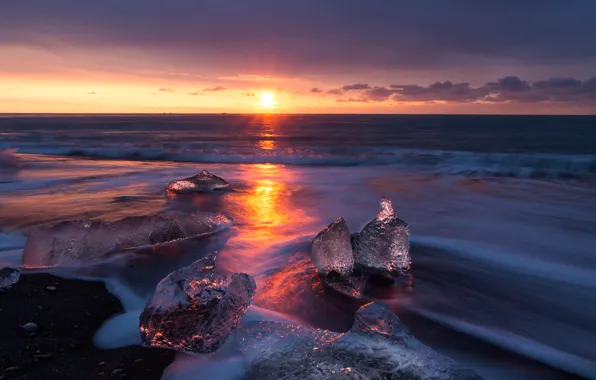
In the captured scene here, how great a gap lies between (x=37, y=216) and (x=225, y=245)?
3675 millimetres

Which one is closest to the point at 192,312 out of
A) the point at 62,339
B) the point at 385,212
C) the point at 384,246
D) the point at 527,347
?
the point at 62,339

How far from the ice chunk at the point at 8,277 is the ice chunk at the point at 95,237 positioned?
0.46m

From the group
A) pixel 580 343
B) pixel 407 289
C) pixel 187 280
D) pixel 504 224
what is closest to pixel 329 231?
pixel 407 289

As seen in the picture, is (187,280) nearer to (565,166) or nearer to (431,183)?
(431,183)

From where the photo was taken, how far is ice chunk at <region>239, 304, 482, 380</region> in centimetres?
227

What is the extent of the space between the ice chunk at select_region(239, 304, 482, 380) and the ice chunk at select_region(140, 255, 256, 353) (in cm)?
21

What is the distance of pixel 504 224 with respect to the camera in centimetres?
694

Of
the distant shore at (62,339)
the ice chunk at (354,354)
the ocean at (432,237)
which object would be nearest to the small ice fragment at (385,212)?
the ocean at (432,237)

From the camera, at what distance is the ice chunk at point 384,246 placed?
4137 mm

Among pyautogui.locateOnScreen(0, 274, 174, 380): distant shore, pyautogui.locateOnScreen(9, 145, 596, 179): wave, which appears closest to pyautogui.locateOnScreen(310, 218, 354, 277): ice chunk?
pyautogui.locateOnScreen(0, 274, 174, 380): distant shore

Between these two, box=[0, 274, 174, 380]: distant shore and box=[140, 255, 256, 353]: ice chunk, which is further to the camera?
box=[140, 255, 256, 353]: ice chunk

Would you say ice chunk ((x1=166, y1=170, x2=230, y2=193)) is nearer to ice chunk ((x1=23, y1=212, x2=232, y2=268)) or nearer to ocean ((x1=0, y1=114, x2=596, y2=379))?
ocean ((x1=0, y1=114, x2=596, y2=379))

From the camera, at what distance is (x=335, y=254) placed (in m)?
4.00

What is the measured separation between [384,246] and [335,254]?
0.53m
